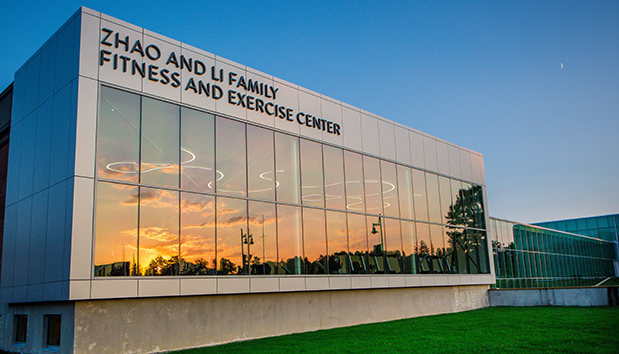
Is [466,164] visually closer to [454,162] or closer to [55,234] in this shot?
[454,162]

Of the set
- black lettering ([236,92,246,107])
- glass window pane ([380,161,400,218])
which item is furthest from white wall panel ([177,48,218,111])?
glass window pane ([380,161,400,218])

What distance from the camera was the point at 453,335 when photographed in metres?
16.6

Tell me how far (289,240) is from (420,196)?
1003cm

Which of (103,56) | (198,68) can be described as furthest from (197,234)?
(103,56)

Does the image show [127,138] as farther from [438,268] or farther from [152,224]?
[438,268]

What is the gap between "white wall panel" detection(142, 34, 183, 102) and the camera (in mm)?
15539

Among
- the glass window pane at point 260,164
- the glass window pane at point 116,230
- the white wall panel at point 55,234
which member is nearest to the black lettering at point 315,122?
the glass window pane at point 260,164

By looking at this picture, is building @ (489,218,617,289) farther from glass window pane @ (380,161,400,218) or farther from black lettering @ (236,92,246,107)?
black lettering @ (236,92,246,107)

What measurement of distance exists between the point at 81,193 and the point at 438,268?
60.4 ft

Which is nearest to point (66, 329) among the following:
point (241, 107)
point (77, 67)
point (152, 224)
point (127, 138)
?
point (152, 224)

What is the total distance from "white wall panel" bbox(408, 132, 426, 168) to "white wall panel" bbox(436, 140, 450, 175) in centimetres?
173

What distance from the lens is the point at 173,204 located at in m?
15.4

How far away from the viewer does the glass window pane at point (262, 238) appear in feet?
57.1

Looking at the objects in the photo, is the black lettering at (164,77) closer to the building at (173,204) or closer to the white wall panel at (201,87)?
the building at (173,204)
